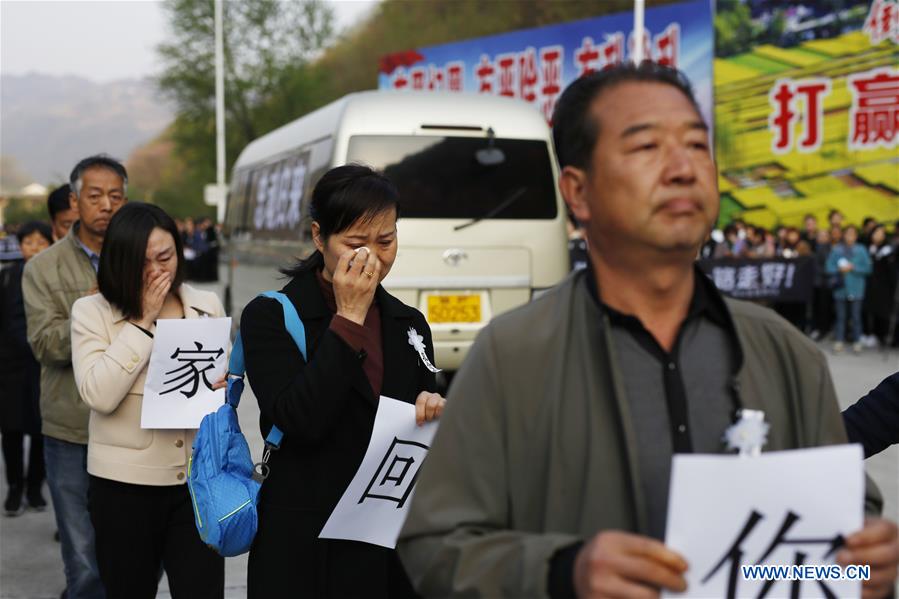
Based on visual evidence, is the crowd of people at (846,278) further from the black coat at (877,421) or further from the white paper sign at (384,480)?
the white paper sign at (384,480)

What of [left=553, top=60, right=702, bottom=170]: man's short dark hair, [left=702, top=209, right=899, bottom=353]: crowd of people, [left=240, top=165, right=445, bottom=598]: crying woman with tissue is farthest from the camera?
[left=702, top=209, right=899, bottom=353]: crowd of people

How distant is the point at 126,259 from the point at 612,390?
2398 mm

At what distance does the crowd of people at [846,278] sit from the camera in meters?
14.2

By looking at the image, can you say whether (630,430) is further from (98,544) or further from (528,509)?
(98,544)

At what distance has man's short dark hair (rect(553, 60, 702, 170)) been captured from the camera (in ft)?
5.17

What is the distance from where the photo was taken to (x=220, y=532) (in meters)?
2.62

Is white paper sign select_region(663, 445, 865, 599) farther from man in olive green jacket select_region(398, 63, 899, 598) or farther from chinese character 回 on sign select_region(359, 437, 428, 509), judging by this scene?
chinese character 回 on sign select_region(359, 437, 428, 509)

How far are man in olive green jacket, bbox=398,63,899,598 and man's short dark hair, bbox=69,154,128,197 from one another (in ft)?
10.3

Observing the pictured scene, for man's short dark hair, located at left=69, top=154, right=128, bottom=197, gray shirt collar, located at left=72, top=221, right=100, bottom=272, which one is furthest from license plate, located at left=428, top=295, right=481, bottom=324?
gray shirt collar, located at left=72, top=221, right=100, bottom=272

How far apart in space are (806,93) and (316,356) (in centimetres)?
1754

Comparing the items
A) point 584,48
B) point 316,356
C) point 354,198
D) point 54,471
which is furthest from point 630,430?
point 584,48

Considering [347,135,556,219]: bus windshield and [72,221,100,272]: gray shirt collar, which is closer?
[72,221,100,272]: gray shirt collar

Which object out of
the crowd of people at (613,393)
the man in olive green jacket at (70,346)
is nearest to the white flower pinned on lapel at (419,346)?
the crowd of people at (613,393)

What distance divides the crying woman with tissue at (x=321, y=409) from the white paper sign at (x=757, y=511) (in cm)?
125
